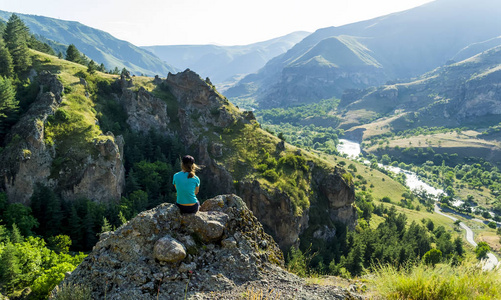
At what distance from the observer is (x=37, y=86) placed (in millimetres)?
54000

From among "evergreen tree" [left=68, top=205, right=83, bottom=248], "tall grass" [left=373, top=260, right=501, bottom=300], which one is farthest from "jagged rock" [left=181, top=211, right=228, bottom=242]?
→ "evergreen tree" [left=68, top=205, right=83, bottom=248]

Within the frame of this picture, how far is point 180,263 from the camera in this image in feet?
34.8

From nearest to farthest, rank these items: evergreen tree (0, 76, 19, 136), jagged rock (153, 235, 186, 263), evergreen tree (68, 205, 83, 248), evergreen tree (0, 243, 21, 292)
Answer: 1. jagged rock (153, 235, 186, 263)
2. evergreen tree (0, 243, 21, 292)
3. evergreen tree (68, 205, 83, 248)
4. evergreen tree (0, 76, 19, 136)

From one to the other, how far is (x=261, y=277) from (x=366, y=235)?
6532 centimetres

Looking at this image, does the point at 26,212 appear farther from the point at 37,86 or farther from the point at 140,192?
the point at 37,86

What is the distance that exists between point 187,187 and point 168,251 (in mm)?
2890

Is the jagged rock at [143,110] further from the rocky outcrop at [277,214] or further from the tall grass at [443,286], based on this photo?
the tall grass at [443,286]

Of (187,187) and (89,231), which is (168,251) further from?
(89,231)

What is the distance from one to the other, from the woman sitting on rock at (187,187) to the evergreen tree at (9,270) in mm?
21602

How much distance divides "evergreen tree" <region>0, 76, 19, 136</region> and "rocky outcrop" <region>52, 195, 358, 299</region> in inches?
1920

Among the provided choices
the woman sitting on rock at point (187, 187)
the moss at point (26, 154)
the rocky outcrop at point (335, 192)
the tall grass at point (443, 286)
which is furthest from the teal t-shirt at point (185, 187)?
the rocky outcrop at point (335, 192)

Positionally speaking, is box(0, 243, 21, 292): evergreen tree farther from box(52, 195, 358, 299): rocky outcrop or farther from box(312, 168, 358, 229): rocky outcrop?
box(312, 168, 358, 229): rocky outcrop

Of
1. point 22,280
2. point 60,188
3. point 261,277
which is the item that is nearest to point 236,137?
point 60,188

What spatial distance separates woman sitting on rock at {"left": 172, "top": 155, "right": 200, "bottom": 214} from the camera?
12102 mm
